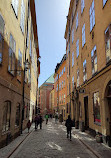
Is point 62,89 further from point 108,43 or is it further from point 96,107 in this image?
point 108,43

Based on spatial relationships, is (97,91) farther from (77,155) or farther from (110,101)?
(77,155)

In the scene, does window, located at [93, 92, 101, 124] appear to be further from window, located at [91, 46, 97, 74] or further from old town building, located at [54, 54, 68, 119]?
old town building, located at [54, 54, 68, 119]

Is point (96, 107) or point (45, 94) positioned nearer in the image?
point (96, 107)

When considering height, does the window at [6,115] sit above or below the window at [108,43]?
below

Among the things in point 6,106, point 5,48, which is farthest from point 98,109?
point 5,48

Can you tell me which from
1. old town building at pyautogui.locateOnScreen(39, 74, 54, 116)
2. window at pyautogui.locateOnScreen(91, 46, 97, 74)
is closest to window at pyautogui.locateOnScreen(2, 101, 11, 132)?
window at pyautogui.locateOnScreen(91, 46, 97, 74)

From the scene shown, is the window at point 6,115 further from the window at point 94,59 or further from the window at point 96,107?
the window at point 94,59

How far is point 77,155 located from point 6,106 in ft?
16.4

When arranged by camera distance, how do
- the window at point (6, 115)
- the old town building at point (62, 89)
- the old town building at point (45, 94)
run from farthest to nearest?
1. the old town building at point (45, 94)
2. the old town building at point (62, 89)
3. the window at point (6, 115)

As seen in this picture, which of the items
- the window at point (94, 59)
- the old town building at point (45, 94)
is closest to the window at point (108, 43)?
the window at point (94, 59)

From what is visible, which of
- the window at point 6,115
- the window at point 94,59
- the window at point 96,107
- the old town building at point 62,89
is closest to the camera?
the window at point 6,115

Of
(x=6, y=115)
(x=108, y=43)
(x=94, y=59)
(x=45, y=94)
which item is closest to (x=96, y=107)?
(x=94, y=59)

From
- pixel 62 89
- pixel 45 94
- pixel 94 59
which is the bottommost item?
pixel 62 89

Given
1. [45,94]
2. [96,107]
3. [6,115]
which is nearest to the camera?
[6,115]
